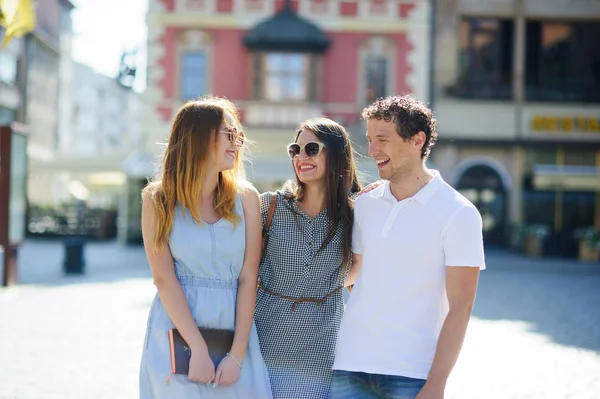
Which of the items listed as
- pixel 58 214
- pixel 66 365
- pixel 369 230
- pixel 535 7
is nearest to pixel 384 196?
pixel 369 230

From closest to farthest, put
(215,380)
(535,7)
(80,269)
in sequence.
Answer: (215,380) → (80,269) → (535,7)

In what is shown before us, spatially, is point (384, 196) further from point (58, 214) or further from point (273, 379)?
point (58, 214)

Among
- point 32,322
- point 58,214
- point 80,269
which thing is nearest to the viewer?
point 32,322

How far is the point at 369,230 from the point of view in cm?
294

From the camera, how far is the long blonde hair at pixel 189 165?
298cm

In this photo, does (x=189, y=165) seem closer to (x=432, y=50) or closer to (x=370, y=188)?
(x=370, y=188)

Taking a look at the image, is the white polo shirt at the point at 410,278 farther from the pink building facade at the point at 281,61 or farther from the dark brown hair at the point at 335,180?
the pink building facade at the point at 281,61

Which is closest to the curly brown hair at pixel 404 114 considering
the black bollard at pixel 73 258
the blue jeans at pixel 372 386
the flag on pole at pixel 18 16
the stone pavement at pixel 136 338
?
the blue jeans at pixel 372 386

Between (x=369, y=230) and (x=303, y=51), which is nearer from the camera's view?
(x=369, y=230)

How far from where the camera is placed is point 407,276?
9.18ft

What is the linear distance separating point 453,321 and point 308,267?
769mm

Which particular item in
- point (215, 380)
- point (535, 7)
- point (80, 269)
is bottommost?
point (80, 269)

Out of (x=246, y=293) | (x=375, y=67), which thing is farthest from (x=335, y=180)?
(x=375, y=67)

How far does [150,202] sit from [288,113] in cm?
1985
